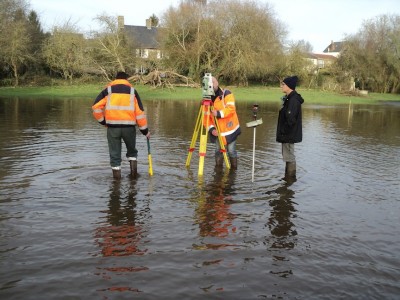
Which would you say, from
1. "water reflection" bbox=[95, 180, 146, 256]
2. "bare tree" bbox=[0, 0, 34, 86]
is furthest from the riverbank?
"water reflection" bbox=[95, 180, 146, 256]

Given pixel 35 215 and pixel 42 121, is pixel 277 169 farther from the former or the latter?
pixel 42 121

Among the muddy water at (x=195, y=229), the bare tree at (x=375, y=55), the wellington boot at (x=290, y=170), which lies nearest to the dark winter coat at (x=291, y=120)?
the wellington boot at (x=290, y=170)

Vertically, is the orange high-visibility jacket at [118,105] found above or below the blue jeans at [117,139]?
above

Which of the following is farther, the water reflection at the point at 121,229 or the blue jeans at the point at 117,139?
the blue jeans at the point at 117,139

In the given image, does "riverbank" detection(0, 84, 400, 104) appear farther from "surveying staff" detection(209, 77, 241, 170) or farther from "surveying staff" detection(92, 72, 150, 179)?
"surveying staff" detection(92, 72, 150, 179)

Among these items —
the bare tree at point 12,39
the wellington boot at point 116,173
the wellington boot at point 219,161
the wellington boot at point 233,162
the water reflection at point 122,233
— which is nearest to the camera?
the water reflection at point 122,233

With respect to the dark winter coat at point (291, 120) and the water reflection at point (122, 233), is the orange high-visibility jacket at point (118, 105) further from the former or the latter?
the dark winter coat at point (291, 120)

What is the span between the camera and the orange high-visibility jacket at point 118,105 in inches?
311

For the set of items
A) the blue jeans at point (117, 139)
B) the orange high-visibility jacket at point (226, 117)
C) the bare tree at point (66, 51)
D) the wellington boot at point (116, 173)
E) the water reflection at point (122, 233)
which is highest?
the bare tree at point (66, 51)

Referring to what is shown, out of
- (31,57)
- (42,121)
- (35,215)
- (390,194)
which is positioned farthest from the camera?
(31,57)

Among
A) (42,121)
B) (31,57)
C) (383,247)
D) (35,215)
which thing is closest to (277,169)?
(383,247)

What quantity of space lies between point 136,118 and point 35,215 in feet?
8.95

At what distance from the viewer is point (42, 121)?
58.3 ft

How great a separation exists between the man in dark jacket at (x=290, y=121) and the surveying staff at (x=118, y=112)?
2839 millimetres
